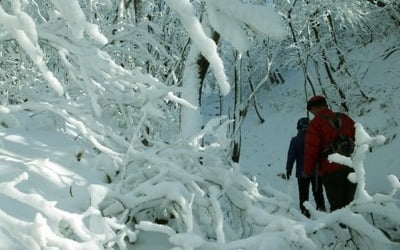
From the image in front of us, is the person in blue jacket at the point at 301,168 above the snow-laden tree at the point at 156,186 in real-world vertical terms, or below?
below

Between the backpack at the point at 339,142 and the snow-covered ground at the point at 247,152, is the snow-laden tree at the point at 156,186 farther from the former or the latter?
the backpack at the point at 339,142

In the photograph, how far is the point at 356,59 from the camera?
2088 centimetres

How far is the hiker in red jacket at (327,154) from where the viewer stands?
4832mm

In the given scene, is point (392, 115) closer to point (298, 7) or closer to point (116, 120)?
point (298, 7)

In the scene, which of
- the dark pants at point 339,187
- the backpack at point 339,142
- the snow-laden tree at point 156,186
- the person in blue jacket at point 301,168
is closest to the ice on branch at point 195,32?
the snow-laden tree at point 156,186

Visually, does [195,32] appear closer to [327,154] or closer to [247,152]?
[327,154]

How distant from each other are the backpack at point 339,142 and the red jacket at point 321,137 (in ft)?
0.09

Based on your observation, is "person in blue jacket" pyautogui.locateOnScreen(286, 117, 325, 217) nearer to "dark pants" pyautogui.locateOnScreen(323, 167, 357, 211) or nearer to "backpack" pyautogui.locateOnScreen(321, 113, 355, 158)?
"dark pants" pyautogui.locateOnScreen(323, 167, 357, 211)

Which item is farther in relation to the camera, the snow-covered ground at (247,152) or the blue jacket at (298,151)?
A: the blue jacket at (298,151)

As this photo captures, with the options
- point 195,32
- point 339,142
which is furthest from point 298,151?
point 195,32

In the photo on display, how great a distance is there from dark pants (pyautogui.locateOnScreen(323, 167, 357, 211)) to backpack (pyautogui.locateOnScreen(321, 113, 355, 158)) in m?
→ 0.23

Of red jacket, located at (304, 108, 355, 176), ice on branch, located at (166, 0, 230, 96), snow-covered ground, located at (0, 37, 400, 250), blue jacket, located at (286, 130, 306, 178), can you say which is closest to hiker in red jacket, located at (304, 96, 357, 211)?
red jacket, located at (304, 108, 355, 176)

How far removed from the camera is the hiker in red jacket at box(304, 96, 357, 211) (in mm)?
4832

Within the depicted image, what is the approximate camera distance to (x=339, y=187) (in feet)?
16.0
